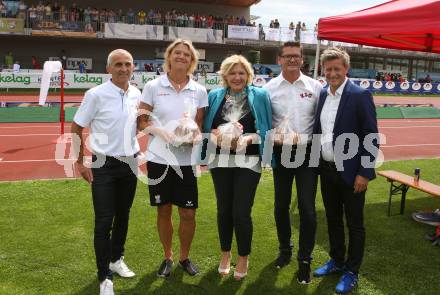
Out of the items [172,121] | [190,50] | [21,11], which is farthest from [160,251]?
[21,11]

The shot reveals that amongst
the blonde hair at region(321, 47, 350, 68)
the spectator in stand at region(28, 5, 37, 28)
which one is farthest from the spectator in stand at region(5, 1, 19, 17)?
the blonde hair at region(321, 47, 350, 68)

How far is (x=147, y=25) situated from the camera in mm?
30250

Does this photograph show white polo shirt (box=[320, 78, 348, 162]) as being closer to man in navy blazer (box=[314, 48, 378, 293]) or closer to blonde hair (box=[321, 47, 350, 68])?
man in navy blazer (box=[314, 48, 378, 293])

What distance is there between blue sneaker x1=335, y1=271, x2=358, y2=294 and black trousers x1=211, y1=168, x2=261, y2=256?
0.91 metres

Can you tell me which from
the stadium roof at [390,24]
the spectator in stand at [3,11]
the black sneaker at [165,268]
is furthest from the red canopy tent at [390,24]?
the spectator in stand at [3,11]

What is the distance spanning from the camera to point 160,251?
190 inches

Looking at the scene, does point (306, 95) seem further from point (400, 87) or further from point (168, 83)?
point (400, 87)

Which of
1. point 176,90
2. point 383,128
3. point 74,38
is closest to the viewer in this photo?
point 176,90

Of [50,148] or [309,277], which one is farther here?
[50,148]

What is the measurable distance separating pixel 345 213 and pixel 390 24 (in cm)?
277

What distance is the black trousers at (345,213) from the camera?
3923mm

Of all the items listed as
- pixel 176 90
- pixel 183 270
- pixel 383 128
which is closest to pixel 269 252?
pixel 183 270

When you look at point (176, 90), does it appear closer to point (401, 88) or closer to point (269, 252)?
point (269, 252)

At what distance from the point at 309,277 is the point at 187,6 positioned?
118 feet
